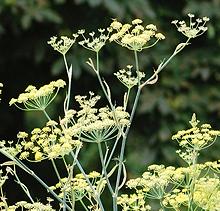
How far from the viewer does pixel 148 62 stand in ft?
11.0

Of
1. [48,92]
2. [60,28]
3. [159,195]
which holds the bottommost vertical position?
[159,195]

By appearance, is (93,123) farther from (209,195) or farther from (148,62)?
(148,62)

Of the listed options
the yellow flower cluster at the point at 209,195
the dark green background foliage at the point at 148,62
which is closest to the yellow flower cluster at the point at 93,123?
the yellow flower cluster at the point at 209,195

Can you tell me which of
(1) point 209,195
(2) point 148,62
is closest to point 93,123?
(1) point 209,195

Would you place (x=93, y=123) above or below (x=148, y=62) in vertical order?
below

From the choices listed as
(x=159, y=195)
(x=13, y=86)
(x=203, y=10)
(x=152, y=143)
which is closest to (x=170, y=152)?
(x=152, y=143)

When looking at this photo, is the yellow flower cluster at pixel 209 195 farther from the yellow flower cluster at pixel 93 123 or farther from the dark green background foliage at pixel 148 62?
the dark green background foliage at pixel 148 62

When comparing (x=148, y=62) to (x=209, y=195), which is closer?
(x=209, y=195)

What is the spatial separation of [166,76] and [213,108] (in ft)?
0.82

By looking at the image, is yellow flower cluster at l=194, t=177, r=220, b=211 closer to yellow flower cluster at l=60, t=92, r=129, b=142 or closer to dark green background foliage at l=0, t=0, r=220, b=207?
yellow flower cluster at l=60, t=92, r=129, b=142

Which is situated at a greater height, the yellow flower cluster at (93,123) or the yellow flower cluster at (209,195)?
the yellow flower cluster at (93,123)

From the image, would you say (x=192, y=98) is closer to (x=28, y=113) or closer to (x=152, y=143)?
(x=152, y=143)

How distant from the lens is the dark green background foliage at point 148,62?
3299 millimetres

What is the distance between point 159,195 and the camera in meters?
1.28
